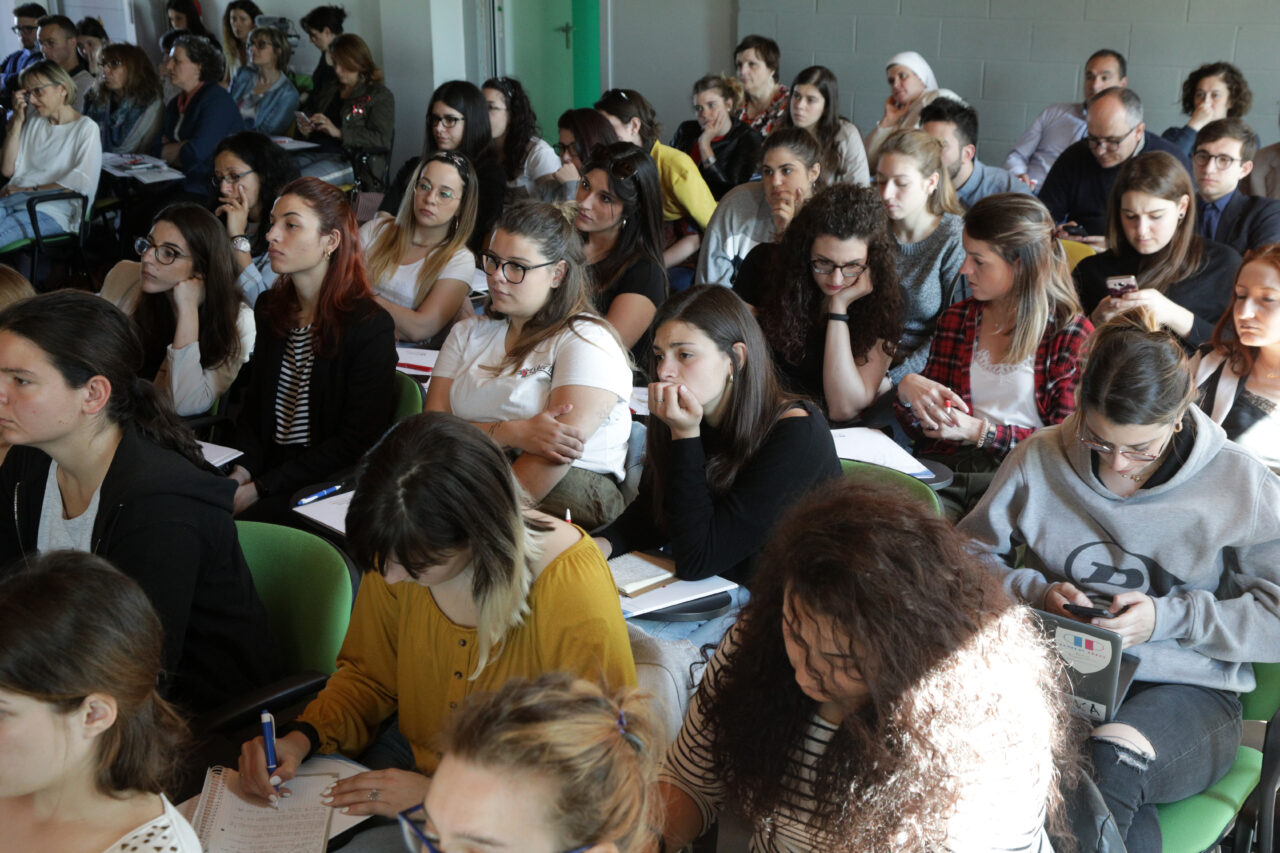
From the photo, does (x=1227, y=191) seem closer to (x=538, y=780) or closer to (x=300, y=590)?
(x=300, y=590)

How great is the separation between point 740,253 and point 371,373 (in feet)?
5.77

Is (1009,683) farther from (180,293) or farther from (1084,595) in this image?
(180,293)

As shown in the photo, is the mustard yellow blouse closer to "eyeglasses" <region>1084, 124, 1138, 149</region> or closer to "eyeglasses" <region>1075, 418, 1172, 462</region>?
"eyeglasses" <region>1075, 418, 1172, 462</region>

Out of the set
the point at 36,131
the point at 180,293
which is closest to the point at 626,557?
the point at 180,293

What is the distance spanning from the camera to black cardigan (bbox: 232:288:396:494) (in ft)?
9.42

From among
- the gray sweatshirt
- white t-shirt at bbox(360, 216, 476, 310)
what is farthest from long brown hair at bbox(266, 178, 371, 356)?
the gray sweatshirt

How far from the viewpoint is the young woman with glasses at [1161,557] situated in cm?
174

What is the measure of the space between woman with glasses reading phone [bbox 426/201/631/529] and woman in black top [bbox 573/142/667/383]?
647mm

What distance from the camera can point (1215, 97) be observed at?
5660mm

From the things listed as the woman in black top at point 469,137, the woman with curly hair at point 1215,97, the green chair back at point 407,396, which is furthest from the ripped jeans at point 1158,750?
the woman with curly hair at point 1215,97

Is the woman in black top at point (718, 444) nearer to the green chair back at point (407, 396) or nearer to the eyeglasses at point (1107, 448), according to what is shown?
the eyeglasses at point (1107, 448)

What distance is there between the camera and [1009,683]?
1.25 m

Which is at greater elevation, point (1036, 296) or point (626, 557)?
point (1036, 296)

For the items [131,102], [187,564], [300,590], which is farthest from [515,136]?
[187,564]
